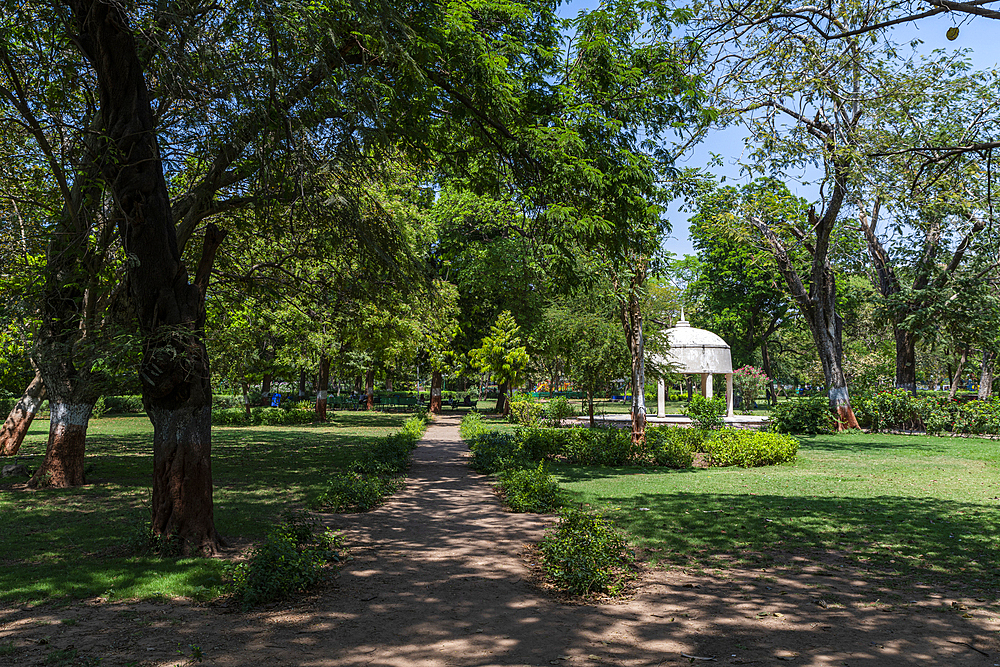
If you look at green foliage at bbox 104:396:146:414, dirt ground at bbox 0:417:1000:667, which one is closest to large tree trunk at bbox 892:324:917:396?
dirt ground at bbox 0:417:1000:667

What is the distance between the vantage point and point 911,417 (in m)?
24.6

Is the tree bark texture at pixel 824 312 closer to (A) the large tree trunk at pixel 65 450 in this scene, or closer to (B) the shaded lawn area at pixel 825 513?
(B) the shaded lawn area at pixel 825 513

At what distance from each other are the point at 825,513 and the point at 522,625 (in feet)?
21.9

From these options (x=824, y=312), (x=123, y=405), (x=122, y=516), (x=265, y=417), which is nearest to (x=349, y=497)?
(x=122, y=516)

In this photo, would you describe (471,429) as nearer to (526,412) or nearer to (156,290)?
(526,412)

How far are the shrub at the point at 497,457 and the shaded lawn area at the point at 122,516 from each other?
3.33 m

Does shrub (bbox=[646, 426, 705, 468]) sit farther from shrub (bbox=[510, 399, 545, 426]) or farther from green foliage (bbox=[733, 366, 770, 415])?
green foliage (bbox=[733, 366, 770, 415])

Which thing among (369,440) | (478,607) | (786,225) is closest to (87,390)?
(478,607)

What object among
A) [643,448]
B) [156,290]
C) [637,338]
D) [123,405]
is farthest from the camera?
[123,405]

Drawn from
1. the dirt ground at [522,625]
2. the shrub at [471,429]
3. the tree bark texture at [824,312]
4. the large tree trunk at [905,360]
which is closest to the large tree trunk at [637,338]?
the shrub at [471,429]

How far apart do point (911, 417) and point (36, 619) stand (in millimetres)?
28050

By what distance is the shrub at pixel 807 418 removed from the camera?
24.8m

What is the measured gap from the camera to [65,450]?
11.1 meters

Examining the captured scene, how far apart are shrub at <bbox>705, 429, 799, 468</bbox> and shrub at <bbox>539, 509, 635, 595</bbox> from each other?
10453mm
